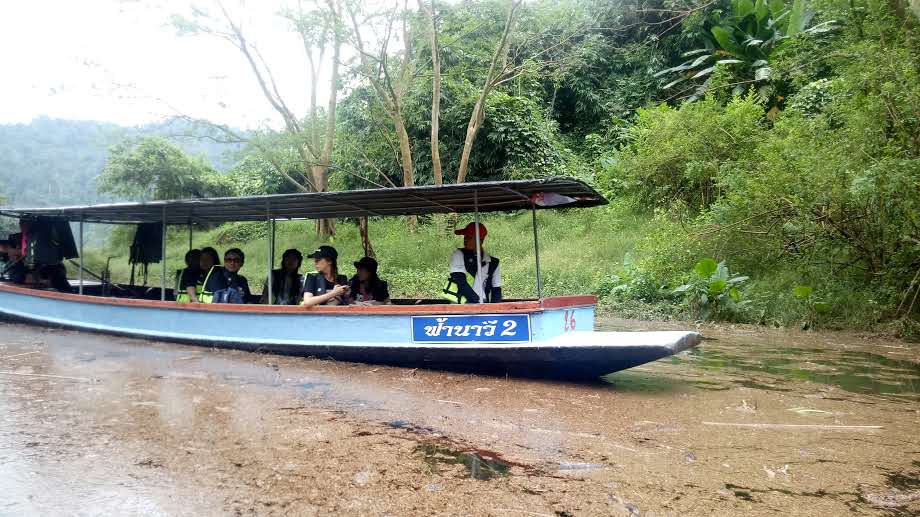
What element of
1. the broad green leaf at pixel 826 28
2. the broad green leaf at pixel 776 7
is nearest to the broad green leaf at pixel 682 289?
the broad green leaf at pixel 826 28

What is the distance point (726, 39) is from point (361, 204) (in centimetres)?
1341

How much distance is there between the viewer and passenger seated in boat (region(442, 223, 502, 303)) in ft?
24.3

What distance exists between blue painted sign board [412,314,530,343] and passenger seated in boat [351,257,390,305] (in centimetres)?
178

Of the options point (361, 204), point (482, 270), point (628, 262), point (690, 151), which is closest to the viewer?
point (482, 270)

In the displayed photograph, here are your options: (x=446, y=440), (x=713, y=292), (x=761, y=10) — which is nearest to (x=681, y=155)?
(x=713, y=292)

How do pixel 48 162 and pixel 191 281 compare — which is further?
pixel 48 162

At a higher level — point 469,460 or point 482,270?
point 482,270

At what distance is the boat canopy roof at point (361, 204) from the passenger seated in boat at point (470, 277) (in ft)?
1.58

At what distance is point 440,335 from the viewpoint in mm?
6855

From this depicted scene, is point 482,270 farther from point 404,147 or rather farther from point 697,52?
point 697,52

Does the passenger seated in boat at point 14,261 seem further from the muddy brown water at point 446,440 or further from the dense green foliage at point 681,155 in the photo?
the muddy brown water at point 446,440

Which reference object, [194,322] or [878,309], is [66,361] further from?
[878,309]

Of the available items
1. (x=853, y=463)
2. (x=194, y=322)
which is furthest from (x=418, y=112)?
(x=853, y=463)

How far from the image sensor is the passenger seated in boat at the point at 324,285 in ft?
25.7
